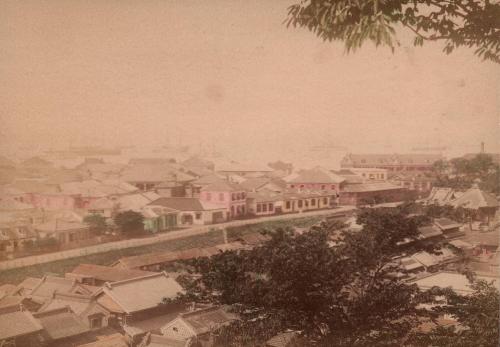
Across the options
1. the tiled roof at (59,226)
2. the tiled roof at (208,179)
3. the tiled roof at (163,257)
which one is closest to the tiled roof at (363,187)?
the tiled roof at (208,179)

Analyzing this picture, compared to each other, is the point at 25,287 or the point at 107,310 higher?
the point at 25,287

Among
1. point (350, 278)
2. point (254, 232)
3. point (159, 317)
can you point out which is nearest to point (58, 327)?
point (159, 317)

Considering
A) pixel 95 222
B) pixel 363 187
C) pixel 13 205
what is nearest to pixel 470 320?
pixel 363 187

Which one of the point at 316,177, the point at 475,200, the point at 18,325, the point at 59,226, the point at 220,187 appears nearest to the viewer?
the point at 18,325

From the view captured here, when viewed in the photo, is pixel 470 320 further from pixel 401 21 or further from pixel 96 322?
pixel 96 322

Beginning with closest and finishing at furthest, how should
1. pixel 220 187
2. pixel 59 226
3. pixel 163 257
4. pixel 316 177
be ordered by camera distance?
pixel 59 226 → pixel 163 257 → pixel 220 187 → pixel 316 177

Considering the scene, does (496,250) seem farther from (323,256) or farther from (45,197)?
(45,197)

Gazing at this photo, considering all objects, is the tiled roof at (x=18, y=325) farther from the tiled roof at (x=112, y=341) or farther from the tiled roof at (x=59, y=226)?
the tiled roof at (x=59, y=226)
